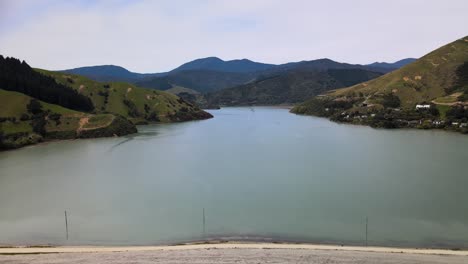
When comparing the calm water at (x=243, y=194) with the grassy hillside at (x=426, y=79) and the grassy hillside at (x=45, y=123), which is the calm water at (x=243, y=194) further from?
the grassy hillside at (x=426, y=79)

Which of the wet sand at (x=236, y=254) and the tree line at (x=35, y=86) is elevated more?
the tree line at (x=35, y=86)

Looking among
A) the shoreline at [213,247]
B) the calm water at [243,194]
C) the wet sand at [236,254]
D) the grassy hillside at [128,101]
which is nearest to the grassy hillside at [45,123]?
the calm water at [243,194]

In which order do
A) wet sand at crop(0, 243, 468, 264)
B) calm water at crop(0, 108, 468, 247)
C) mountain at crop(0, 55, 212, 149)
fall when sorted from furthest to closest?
mountain at crop(0, 55, 212, 149) < calm water at crop(0, 108, 468, 247) < wet sand at crop(0, 243, 468, 264)

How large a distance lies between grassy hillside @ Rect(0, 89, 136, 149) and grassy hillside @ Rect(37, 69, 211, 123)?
28.7 m

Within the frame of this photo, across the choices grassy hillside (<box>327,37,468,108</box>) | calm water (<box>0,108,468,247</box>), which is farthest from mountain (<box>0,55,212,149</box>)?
grassy hillside (<box>327,37,468,108</box>)

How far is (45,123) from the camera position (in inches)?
3720

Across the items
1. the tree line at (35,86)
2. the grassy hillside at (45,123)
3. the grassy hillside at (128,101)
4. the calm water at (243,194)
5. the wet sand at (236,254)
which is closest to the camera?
the wet sand at (236,254)

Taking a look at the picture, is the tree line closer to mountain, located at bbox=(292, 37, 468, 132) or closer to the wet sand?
mountain, located at bbox=(292, 37, 468, 132)

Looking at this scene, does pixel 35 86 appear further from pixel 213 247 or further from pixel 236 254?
pixel 236 254

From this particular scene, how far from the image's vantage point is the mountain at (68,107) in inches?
3593

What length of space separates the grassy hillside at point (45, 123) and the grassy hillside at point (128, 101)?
94.3 feet

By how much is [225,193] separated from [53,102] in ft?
291

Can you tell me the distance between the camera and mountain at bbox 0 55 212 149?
9125cm

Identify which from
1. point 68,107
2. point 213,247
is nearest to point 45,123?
point 68,107
